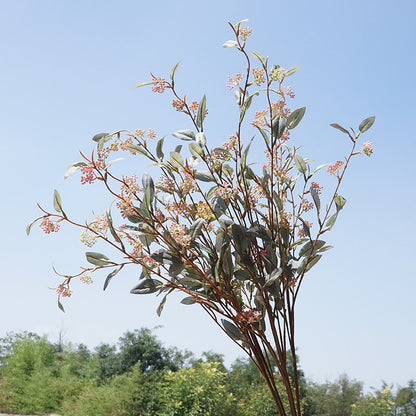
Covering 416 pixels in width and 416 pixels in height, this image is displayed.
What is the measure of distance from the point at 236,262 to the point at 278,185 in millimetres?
348

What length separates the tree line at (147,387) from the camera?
225 inches

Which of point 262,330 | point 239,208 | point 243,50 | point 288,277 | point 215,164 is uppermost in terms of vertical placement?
point 243,50

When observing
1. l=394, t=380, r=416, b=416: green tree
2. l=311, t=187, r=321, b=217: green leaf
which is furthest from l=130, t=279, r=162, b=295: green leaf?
l=394, t=380, r=416, b=416: green tree

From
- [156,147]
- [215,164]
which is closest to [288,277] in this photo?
[215,164]

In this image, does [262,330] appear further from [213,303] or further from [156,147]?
[156,147]

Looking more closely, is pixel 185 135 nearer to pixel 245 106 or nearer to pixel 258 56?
pixel 245 106

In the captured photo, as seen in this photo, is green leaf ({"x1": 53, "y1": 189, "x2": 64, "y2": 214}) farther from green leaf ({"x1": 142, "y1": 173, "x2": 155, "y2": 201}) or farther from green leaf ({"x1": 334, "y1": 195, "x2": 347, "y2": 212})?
green leaf ({"x1": 334, "y1": 195, "x2": 347, "y2": 212})

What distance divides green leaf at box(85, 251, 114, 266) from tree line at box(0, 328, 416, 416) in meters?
3.85

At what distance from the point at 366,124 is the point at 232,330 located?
3.15 feet

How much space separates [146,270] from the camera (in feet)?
6.71

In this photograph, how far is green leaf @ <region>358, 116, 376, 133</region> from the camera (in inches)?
83.6

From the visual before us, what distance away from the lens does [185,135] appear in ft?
6.88

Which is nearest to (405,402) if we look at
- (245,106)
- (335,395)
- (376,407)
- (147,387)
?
(335,395)

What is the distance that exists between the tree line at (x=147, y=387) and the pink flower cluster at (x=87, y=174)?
13.4 feet
